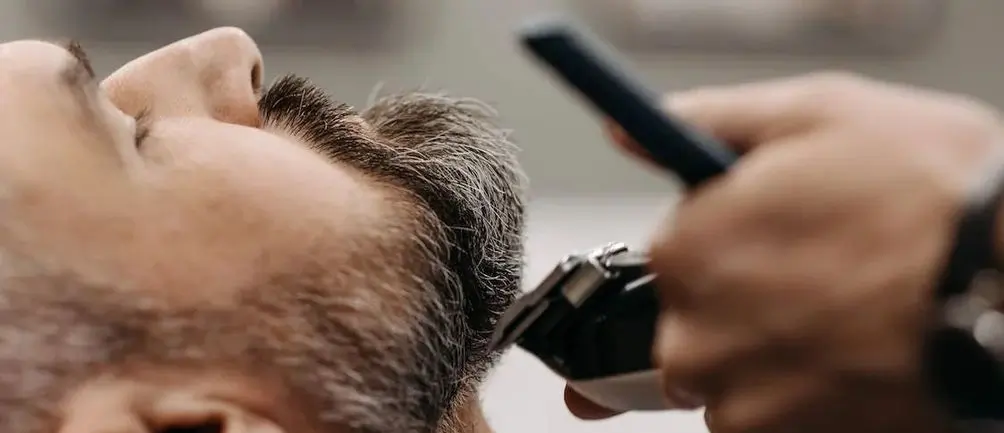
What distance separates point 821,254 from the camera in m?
0.30

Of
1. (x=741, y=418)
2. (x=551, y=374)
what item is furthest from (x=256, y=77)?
(x=551, y=374)

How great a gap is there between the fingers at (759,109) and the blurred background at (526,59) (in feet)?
2.71

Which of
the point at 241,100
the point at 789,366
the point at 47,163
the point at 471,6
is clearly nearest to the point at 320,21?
the point at 471,6

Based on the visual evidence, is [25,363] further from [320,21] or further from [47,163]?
[320,21]

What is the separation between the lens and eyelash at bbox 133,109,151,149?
0.51 metres

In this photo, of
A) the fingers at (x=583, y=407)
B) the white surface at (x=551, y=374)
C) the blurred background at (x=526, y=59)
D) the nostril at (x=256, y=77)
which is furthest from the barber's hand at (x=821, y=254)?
the blurred background at (x=526, y=59)

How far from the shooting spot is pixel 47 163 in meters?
0.47

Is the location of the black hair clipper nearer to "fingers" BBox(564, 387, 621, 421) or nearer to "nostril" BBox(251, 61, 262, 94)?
"fingers" BBox(564, 387, 621, 421)

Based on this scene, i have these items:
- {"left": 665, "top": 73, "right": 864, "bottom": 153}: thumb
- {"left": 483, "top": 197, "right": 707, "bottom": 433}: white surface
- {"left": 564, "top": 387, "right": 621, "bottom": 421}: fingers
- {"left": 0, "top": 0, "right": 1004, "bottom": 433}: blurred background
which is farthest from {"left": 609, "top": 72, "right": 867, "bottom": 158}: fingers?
{"left": 0, "top": 0, "right": 1004, "bottom": 433}: blurred background

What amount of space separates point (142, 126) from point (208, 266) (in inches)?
3.9

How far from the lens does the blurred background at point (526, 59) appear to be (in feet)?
4.00

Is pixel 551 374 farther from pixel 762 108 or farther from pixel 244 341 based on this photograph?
pixel 762 108

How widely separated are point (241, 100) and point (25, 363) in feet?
0.60

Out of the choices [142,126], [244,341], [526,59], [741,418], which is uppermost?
[526,59]
